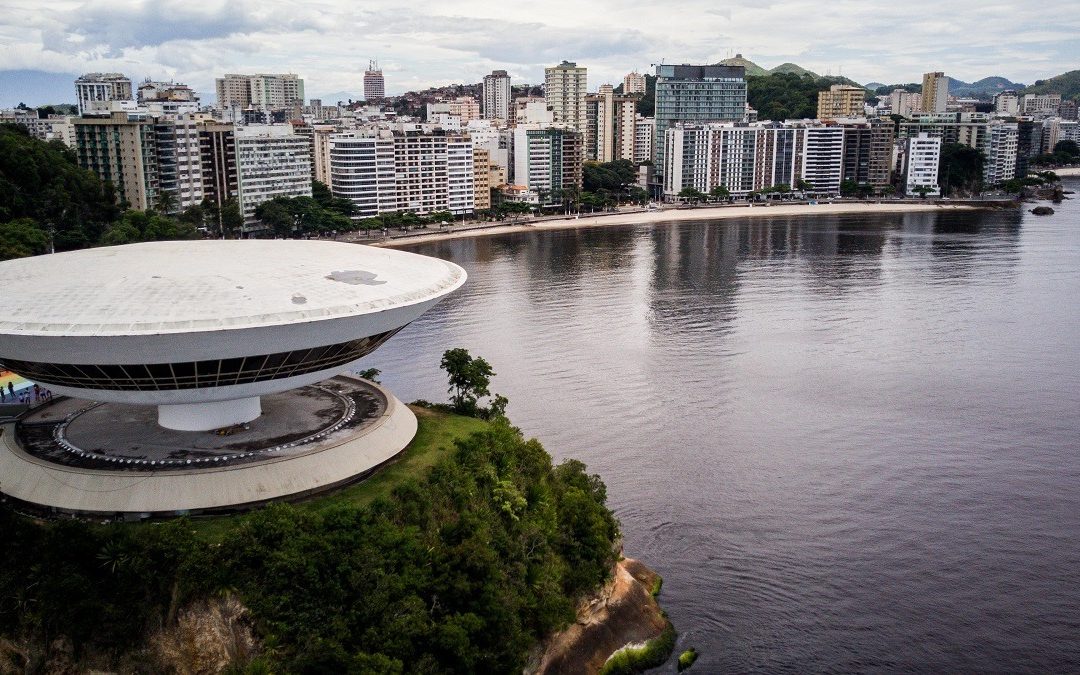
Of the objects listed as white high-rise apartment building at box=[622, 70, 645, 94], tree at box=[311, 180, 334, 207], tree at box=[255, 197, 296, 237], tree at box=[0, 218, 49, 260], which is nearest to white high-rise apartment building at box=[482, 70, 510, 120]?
white high-rise apartment building at box=[622, 70, 645, 94]

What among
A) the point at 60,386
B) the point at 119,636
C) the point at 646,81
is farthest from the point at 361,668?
the point at 646,81

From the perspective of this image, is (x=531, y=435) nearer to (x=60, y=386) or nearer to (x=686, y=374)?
(x=686, y=374)

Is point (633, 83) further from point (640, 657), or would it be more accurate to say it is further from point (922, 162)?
point (640, 657)

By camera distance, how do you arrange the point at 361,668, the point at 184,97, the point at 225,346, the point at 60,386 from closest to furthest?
the point at 361,668, the point at 225,346, the point at 60,386, the point at 184,97

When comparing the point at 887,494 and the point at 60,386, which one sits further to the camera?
the point at 887,494

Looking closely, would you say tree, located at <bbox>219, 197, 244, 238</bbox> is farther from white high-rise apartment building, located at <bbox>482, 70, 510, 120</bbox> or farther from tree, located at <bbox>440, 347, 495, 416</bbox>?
white high-rise apartment building, located at <bbox>482, 70, 510, 120</bbox>

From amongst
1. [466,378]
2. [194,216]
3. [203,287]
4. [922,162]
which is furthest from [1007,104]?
[203,287]

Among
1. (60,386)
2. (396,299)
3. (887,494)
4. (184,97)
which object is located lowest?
(887,494)
